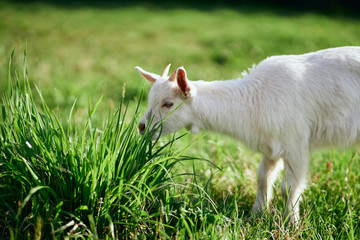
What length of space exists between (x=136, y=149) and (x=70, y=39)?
311 inches

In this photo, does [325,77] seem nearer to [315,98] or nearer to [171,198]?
[315,98]

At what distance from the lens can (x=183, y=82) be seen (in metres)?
2.83

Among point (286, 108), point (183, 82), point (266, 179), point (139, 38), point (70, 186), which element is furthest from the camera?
point (139, 38)

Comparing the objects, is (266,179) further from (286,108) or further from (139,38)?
(139,38)

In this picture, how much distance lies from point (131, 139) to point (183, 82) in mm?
619

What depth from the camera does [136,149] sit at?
2445 mm

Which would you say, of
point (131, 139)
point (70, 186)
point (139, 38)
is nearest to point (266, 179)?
point (131, 139)

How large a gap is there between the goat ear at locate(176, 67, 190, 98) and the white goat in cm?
1

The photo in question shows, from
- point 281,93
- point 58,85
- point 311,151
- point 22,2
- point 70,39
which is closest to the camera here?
point 281,93

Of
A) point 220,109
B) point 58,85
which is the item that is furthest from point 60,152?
point 58,85

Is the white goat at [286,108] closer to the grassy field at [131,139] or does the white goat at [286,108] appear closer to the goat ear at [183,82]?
the goat ear at [183,82]

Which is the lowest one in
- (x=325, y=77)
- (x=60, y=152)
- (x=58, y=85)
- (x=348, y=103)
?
(x=58, y=85)

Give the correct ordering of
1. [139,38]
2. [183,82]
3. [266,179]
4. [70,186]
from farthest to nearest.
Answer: [139,38], [266,179], [183,82], [70,186]

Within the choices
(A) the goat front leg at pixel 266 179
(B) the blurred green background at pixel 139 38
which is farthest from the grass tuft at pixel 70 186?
(B) the blurred green background at pixel 139 38
